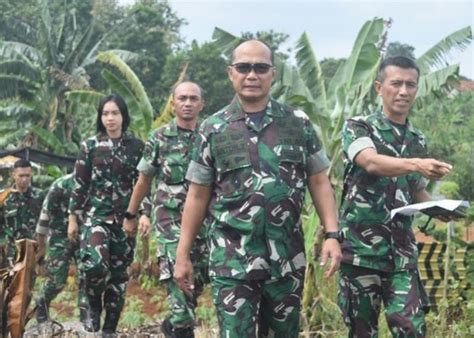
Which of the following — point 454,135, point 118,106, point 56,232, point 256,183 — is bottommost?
point 256,183

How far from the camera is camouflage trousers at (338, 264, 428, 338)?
204 inches

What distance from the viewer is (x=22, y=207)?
11781mm

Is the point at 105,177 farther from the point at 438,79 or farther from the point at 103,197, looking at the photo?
the point at 438,79

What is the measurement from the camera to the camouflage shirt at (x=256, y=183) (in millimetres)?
4648

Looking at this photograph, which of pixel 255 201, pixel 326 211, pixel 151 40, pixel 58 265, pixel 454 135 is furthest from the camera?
pixel 151 40

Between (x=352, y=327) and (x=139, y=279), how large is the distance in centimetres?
1061

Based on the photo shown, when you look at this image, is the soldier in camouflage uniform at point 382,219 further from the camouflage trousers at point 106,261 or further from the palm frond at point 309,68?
the palm frond at point 309,68

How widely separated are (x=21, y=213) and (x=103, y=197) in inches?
152

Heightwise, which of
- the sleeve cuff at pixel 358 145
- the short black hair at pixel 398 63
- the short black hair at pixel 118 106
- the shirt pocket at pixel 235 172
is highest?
the short black hair at pixel 118 106

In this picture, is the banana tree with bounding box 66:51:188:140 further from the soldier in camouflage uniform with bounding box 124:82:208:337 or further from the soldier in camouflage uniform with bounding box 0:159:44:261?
the soldier in camouflage uniform with bounding box 124:82:208:337

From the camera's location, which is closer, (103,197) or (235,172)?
(235,172)

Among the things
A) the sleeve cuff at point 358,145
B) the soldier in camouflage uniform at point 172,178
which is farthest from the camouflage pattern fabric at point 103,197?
the sleeve cuff at point 358,145

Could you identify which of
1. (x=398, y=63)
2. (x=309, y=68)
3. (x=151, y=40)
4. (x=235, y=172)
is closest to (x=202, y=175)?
(x=235, y=172)

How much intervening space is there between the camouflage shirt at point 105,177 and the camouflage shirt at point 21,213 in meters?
3.52
